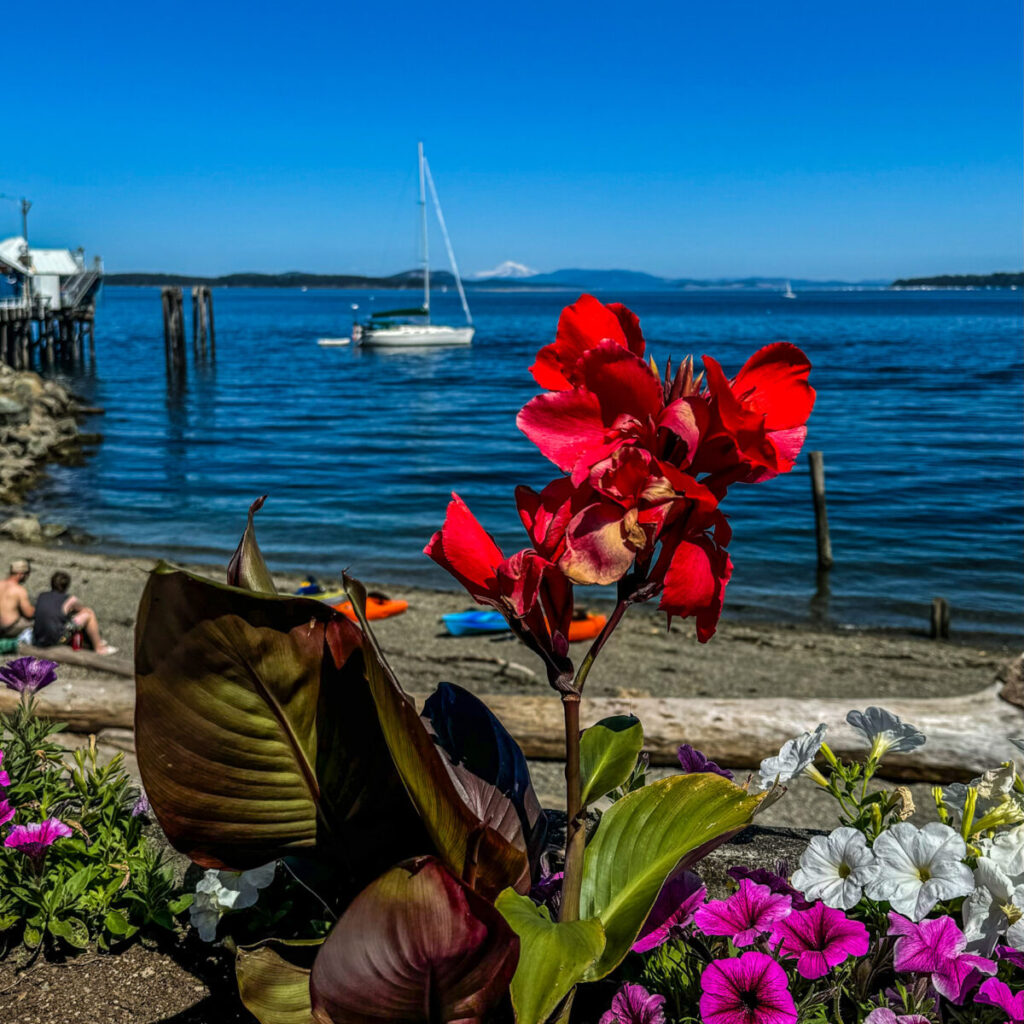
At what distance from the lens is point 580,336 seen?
147 cm

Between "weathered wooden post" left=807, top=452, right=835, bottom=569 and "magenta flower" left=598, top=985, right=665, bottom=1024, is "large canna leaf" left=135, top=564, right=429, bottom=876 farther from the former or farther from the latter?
"weathered wooden post" left=807, top=452, right=835, bottom=569

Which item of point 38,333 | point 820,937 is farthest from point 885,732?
point 38,333

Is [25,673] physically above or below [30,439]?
above

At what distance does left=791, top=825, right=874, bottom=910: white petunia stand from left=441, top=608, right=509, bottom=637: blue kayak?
895cm

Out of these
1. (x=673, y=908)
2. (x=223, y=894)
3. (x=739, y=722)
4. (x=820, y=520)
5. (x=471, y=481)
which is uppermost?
(x=673, y=908)

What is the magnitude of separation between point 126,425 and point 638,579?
1254 inches

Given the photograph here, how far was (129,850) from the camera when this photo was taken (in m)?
2.43

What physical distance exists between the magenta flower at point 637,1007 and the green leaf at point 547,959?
166mm

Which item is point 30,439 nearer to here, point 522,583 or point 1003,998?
point 522,583

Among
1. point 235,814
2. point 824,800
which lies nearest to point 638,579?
point 235,814

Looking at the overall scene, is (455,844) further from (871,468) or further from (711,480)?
(871,468)

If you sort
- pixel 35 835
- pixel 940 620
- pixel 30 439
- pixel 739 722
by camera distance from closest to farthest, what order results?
pixel 35 835, pixel 739 722, pixel 940 620, pixel 30 439

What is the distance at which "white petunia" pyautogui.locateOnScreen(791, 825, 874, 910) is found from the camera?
147 centimetres

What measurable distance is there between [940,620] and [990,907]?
35.4 feet
